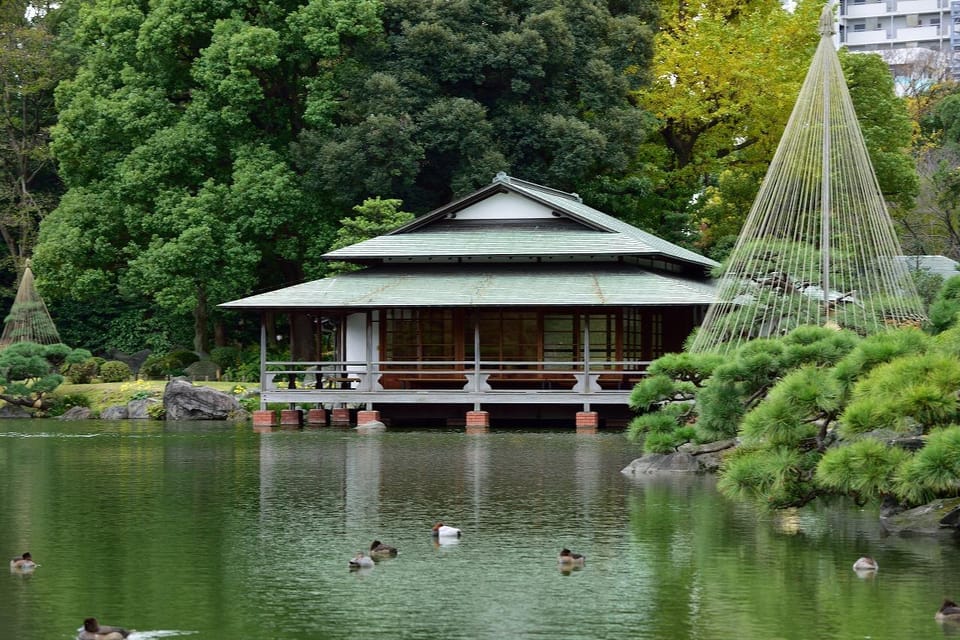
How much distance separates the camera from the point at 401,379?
3791cm

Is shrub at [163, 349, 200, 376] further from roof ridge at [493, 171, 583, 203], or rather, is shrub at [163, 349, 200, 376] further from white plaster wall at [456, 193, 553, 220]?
roof ridge at [493, 171, 583, 203]

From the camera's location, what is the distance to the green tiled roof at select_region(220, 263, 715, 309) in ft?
115

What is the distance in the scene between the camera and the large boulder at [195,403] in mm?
40094

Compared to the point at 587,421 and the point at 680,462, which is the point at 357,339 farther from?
the point at 680,462

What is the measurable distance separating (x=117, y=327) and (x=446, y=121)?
1631 centimetres

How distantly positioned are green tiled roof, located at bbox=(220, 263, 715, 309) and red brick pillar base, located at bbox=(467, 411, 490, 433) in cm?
260

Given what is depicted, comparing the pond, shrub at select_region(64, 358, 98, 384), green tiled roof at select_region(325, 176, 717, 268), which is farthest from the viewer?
shrub at select_region(64, 358, 98, 384)

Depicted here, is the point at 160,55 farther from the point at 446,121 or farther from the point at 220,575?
the point at 220,575

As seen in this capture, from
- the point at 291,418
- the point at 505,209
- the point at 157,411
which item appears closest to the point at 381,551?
the point at 291,418

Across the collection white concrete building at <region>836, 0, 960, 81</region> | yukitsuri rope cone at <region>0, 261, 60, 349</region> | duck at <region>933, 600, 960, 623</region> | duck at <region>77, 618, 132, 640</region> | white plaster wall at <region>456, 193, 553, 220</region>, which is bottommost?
duck at <region>933, 600, 960, 623</region>

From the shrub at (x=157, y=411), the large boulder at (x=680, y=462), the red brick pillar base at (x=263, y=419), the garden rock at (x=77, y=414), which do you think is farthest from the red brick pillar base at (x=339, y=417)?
the large boulder at (x=680, y=462)

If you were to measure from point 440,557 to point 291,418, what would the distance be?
22.3m

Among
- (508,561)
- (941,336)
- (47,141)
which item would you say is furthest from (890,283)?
(47,141)

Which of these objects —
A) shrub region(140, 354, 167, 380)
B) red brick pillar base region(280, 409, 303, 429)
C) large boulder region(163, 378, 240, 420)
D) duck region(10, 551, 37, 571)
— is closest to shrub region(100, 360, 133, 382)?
shrub region(140, 354, 167, 380)
